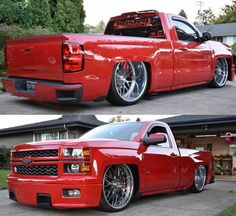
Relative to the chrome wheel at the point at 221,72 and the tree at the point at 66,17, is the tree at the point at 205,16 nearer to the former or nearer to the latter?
the tree at the point at 66,17

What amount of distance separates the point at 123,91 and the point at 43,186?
2.73 metres

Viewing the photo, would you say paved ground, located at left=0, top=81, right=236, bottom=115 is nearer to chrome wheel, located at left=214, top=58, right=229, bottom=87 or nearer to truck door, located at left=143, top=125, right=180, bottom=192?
truck door, located at left=143, top=125, right=180, bottom=192

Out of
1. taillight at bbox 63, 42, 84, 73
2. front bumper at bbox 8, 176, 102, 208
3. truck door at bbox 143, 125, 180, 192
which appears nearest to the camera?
front bumper at bbox 8, 176, 102, 208

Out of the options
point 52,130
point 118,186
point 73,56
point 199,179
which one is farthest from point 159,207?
point 52,130

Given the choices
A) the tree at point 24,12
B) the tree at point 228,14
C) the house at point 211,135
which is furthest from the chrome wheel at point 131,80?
the tree at point 228,14

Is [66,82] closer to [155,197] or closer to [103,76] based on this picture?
[103,76]

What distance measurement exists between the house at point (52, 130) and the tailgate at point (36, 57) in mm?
10804

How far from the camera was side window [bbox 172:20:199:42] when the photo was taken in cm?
912

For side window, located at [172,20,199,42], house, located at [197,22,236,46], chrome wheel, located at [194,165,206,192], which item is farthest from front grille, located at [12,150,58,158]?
house, located at [197,22,236,46]

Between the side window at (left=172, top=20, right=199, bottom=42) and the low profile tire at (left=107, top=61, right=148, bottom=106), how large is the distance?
1.91 metres

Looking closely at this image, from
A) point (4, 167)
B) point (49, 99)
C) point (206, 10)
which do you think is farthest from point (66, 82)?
point (206, 10)

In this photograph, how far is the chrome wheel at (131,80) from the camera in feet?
23.9

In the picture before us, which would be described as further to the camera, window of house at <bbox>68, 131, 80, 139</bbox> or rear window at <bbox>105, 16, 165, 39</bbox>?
window of house at <bbox>68, 131, 80, 139</bbox>

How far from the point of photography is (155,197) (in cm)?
750
